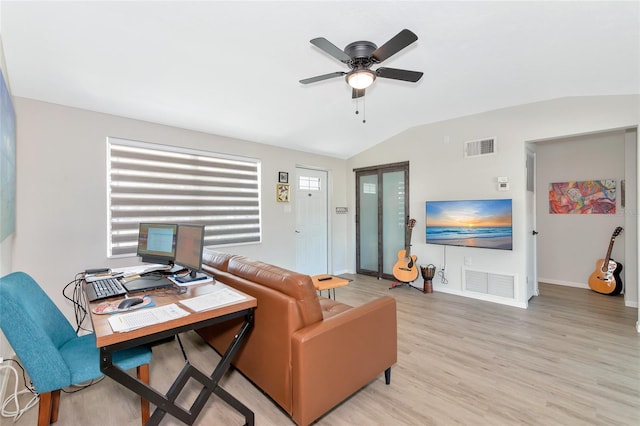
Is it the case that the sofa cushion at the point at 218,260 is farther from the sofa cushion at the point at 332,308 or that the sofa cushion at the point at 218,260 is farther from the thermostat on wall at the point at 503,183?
the thermostat on wall at the point at 503,183

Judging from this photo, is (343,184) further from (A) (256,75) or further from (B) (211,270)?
(B) (211,270)

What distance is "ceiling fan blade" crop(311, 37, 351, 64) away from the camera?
1855 mm

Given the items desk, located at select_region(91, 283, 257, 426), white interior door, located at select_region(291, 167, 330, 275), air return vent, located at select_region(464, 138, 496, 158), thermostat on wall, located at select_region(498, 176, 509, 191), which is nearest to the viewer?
desk, located at select_region(91, 283, 257, 426)

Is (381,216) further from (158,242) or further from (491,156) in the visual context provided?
(158,242)

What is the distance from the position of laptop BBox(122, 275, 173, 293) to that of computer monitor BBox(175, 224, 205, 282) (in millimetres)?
125

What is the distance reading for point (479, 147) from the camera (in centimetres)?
409

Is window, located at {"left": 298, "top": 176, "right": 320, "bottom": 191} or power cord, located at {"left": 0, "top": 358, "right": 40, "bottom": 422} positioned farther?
window, located at {"left": 298, "top": 176, "right": 320, "bottom": 191}

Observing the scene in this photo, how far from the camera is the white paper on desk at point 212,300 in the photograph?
1.52 m

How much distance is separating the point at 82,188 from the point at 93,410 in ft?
7.13

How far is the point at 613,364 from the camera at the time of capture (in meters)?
2.36

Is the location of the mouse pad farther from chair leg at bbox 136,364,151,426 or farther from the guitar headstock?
the guitar headstock

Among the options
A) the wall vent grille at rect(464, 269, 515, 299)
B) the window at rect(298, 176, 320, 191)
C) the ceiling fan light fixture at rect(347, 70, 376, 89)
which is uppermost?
the ceiling fan light fixture at rect(347, 70, 376, 89)

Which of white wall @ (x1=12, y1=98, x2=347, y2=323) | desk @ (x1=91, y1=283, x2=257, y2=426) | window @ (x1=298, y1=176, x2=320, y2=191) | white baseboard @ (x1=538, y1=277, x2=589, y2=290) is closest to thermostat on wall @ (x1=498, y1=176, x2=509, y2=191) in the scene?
white baseboard @ (x1=538, y1=277, x2=589, y2=290)

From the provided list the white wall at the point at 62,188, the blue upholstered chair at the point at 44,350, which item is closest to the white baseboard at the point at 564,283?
the blue upholstered chair at the point at 44,350
